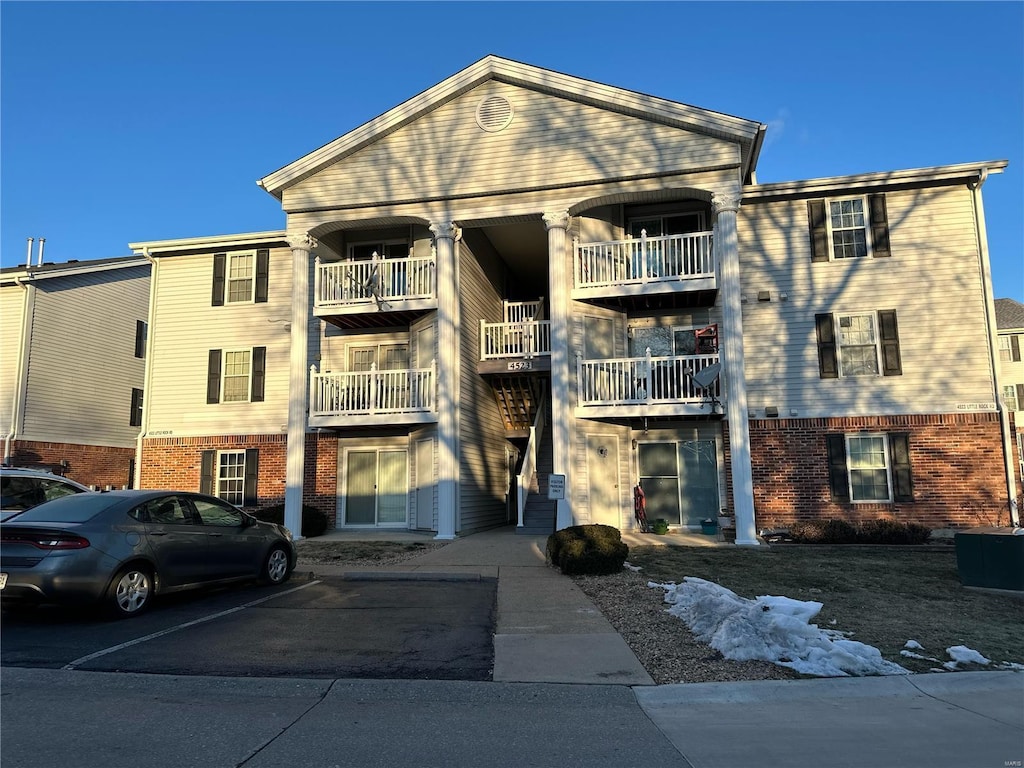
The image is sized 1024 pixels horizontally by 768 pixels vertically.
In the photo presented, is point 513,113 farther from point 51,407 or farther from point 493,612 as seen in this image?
point 51,407

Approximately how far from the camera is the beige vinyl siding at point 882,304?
1559 cm

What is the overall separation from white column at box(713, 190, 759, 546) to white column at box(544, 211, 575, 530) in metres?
3.36

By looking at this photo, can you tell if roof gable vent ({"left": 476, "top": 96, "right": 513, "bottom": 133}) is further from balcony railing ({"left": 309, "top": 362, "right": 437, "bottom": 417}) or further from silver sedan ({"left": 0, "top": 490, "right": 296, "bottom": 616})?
silver sedan ({"left": 0, "top": 490, "right": 296, "bottom": 616})

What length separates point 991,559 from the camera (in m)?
9.23

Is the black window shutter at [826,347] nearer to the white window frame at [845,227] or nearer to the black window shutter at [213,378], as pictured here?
the white window frame at [845,227]

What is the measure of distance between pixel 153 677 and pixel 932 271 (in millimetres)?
16984

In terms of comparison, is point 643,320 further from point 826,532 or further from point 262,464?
point 262,464

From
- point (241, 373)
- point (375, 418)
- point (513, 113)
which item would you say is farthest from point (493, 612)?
Answer: point (241, 373)

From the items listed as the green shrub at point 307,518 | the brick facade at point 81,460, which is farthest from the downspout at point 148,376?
the green shrub at point 307,518

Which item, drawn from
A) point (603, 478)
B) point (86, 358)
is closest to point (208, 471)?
point (86, 358)

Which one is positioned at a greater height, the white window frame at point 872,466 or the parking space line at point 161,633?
the white window frame at point 872,466

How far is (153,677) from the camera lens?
558cm

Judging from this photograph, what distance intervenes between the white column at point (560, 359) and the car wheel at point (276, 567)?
622 cm

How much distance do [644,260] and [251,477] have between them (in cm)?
1175
